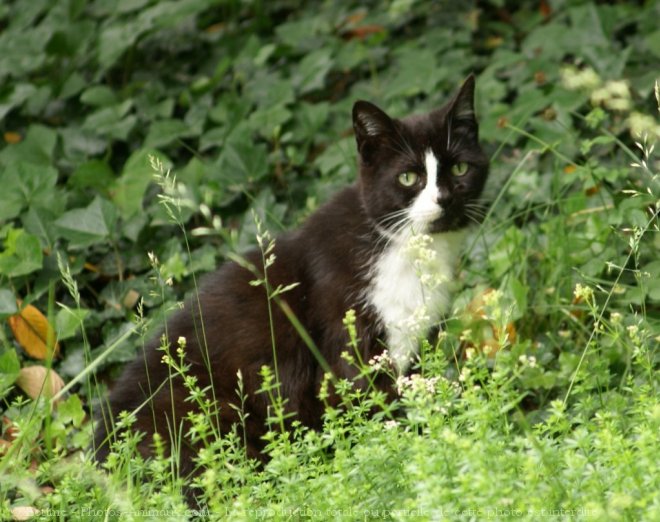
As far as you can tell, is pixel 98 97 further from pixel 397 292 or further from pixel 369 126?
pixel 397 292

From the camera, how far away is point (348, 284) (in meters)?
4.05

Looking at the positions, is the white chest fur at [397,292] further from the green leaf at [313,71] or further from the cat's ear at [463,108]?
the green leaf at [313,71]

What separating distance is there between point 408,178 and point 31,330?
1.80 meters

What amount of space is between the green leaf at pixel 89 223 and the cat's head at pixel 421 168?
140cm

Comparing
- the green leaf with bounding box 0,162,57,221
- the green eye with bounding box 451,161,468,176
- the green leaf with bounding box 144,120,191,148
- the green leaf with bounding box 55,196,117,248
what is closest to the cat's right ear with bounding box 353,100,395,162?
the green eye with bounding box 451,161,468,176

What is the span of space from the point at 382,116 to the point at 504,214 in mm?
1386

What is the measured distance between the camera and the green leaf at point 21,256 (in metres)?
4.62

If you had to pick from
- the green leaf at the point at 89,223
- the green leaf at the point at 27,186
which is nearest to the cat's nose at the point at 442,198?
the green leaf at the point at 89,223

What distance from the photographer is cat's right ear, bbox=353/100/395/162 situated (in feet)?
13.4

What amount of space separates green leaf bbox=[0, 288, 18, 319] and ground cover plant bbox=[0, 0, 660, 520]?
12mm

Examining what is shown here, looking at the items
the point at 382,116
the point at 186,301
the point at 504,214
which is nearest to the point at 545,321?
the point at 504,214

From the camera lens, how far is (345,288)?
13.3ft

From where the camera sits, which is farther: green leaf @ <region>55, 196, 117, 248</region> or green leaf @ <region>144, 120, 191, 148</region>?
green leaf @ <region>144, 120, 191, 148</region>

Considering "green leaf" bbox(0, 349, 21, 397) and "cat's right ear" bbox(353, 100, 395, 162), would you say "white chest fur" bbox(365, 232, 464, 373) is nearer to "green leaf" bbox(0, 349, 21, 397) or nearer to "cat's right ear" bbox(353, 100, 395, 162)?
"cat's right ear" bbox(353, 100, 395, 162)
